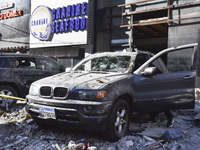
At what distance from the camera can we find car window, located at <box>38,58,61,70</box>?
7638 mm

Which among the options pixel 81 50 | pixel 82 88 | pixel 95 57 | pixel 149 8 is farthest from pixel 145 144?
pixel 81 50

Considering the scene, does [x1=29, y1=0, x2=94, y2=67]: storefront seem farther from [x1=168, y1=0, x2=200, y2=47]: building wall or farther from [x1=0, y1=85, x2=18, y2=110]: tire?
[x1=0, y1=85, x2=18, y2=110]: tire

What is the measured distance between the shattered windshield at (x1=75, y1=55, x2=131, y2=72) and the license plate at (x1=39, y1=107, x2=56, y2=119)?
1.41 m

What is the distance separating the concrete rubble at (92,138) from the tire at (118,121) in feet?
0.43

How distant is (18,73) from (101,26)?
27.9ft

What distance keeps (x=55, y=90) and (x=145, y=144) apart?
73.7 inches

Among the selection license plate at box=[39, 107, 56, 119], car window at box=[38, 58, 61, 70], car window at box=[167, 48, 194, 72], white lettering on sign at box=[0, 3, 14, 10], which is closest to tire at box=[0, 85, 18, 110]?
car window at box=[38, 58, 61, 70]

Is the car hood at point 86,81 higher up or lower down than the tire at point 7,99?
higher up

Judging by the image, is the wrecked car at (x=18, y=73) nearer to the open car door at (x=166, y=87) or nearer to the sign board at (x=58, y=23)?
the open car door at (x=166, y=87)

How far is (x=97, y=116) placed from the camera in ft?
12.1

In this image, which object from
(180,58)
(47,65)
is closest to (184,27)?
(180,58)

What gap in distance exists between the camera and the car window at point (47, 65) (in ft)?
25.1

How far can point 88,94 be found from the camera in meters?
3.76

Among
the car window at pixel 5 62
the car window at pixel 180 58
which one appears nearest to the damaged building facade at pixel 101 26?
the car window at pixel 180 58
